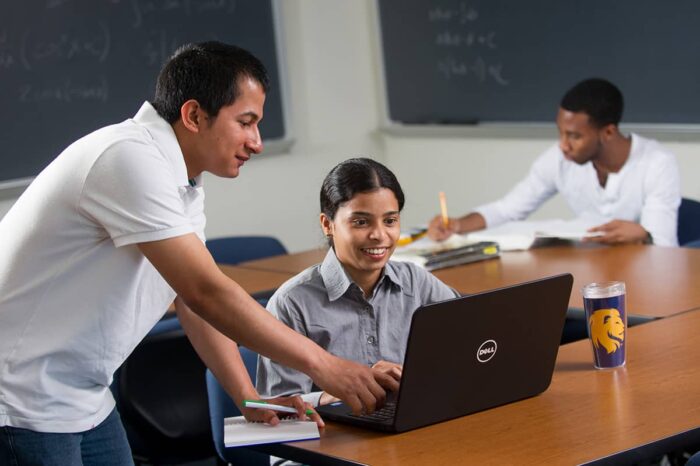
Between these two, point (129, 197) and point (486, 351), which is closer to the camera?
point (129, 197)

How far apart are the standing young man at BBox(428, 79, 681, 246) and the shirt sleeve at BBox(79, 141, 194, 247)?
2.30m

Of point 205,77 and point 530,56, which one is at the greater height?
point 205,77

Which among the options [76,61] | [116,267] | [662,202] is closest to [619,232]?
[662,202]

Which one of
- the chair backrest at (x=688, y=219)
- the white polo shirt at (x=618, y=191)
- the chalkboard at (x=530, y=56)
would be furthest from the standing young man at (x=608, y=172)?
the chalkboard at (x=530, y=56)

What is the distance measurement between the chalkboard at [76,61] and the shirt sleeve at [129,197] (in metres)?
3.49

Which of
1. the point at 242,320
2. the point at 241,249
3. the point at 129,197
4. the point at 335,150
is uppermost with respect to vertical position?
the point at 129,197

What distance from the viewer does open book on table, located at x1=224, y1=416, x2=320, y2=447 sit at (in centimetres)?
202

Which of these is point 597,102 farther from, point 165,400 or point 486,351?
point 486,351

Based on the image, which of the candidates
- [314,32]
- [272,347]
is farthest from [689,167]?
[272,347]

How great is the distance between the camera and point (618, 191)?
14.0 feet

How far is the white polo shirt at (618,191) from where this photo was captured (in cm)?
403

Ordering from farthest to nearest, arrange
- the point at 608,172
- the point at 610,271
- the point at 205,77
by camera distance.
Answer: the point at 608,172, the point at 610,271, the point at 205,77

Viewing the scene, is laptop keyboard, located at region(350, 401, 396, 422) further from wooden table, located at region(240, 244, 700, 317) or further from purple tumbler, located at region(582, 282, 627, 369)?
wooden table, located at region(240, 244, 700, 317)

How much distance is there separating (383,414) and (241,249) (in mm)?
2567
